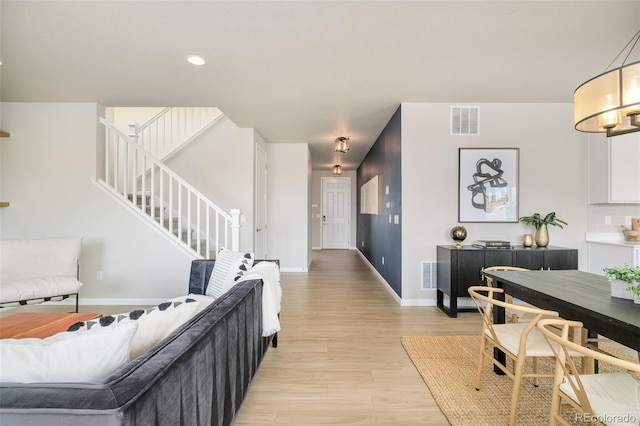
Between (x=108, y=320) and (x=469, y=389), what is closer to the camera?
(x=108, y=320)

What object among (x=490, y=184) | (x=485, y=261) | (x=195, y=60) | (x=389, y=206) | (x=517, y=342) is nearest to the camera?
(x=517, y=342)

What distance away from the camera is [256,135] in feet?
15.7

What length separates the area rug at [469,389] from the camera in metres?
1.61

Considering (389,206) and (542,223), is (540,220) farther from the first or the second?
(389,206)

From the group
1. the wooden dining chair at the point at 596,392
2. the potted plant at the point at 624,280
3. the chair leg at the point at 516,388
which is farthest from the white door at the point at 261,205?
the potted plant at the point at 624,280

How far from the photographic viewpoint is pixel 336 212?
910 centimetres

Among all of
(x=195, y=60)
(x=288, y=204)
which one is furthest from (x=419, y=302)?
(x=195, y=60)

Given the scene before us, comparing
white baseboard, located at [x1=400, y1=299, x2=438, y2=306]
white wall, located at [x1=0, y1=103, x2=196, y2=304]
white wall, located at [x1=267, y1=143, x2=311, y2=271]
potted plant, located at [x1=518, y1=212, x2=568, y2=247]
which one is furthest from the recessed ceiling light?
potted plant, located at [x1=518, y1=212, x2=568, y2=247]

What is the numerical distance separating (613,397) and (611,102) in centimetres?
140

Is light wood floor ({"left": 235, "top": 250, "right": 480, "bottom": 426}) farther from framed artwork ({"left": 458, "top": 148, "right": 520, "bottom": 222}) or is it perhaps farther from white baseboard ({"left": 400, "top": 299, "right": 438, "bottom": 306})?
framed artwork ({"left": 458, "top": 148, "right": 520, "bottom": 222})

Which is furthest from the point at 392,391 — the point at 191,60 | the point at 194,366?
the point at 191,60

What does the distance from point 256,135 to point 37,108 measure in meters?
2.79

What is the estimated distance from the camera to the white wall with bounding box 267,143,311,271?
18.2ft

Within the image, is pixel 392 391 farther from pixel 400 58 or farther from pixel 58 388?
pixel 400 58
